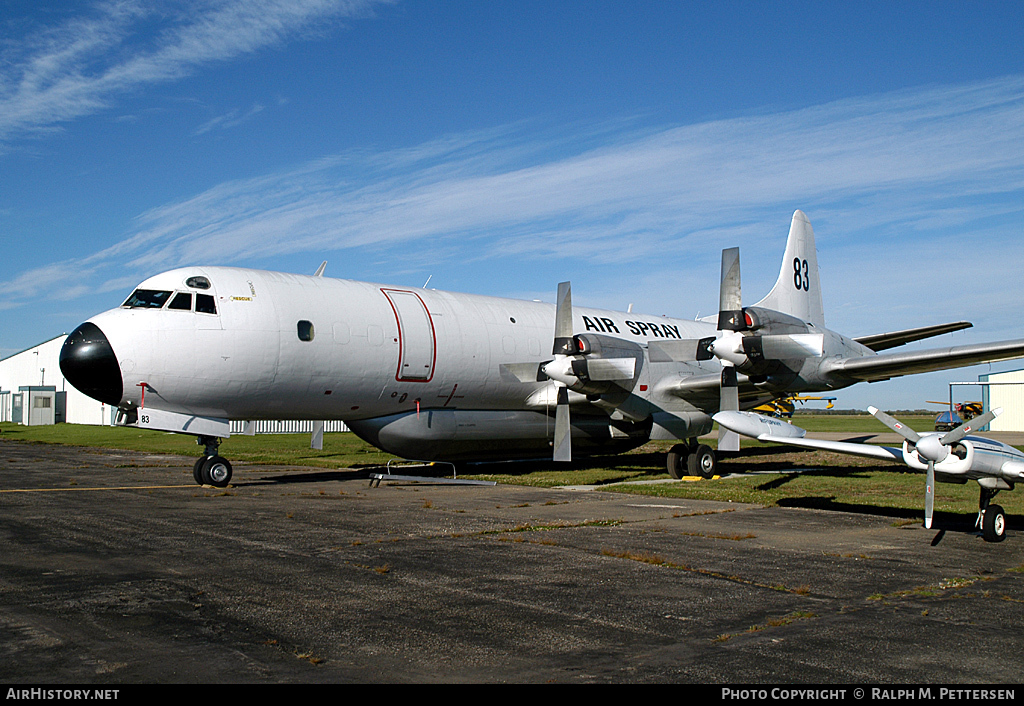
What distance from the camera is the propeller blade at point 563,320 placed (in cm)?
1705

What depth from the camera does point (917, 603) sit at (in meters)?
6.25

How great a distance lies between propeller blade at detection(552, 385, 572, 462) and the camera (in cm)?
1658

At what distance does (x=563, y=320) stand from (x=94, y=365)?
9.30m

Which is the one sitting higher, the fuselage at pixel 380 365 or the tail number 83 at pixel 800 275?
the tail number 83 at pixel 800 275

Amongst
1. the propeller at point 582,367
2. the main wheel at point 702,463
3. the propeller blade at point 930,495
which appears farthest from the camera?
the main wheel at point 702,463

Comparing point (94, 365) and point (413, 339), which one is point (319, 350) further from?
point (94, 365)

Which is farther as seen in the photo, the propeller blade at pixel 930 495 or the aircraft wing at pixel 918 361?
the aircraft wing at pixel 918 361

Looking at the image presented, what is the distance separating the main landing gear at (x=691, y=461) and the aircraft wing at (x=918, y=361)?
3.42 m

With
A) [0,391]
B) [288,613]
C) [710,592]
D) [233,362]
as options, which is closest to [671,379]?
[233,362]

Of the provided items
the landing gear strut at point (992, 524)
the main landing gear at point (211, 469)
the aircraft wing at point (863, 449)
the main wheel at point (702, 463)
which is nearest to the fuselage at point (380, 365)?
the main wheel at point (702, 463)

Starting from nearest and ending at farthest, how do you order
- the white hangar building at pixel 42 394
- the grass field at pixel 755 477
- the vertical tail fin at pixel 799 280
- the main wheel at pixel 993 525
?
the main wheel at pixel 993 525 < the grass field at pixel 755 477 < the vertical tail fin at pixel 799 280 < the white hangar building at pixel 42 394

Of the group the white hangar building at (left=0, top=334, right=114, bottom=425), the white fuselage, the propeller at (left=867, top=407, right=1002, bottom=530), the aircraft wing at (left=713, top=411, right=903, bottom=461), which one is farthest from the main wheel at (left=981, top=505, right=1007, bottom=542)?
the white hangar building at (left=0, top=334, right=114, bottom=425)

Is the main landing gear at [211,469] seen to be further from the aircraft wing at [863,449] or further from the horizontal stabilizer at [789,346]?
the horizontal stabilizer at [789,346]
